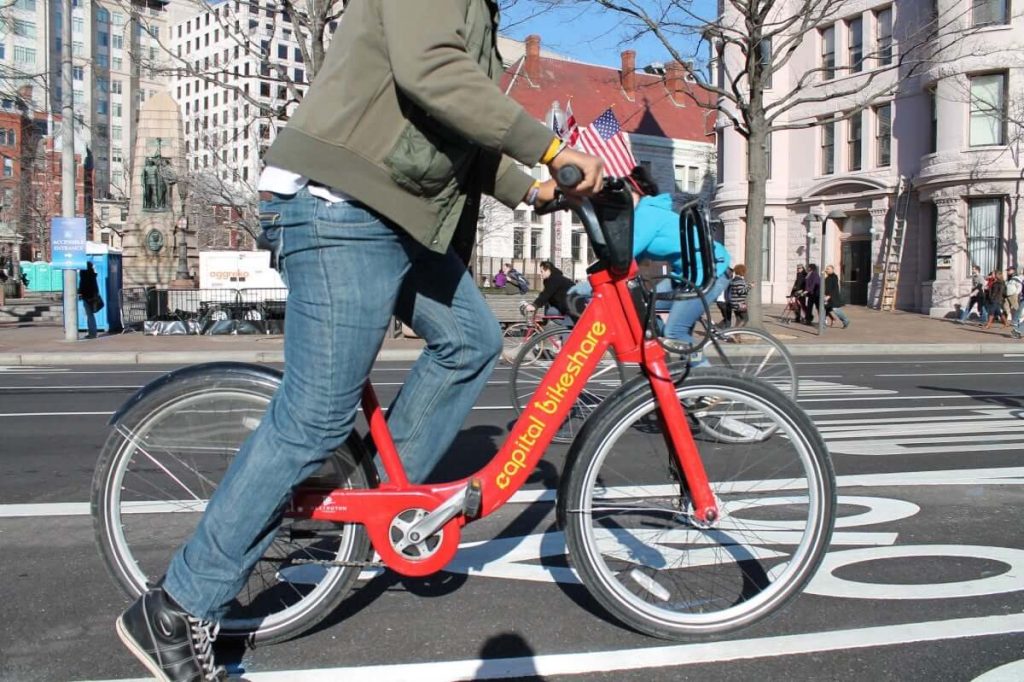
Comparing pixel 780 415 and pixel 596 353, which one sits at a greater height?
pixel 596 353

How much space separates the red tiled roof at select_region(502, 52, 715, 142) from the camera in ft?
230

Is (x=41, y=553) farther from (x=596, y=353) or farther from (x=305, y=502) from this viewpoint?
(x=596, y=353)

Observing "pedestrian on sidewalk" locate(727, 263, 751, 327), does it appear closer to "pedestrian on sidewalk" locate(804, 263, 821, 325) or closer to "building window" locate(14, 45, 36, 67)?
"pedestrian on sidewalk" locate(804, 263, 821, 325)

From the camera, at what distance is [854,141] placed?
3753 cm

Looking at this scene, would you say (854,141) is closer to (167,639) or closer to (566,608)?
(566,608)

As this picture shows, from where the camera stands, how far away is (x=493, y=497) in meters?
2.76

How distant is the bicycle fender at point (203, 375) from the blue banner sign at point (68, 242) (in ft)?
60.5

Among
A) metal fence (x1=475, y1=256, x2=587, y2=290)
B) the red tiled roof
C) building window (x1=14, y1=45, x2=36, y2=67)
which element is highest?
building window (x1=14, y1=45, x2=36, y2=67)

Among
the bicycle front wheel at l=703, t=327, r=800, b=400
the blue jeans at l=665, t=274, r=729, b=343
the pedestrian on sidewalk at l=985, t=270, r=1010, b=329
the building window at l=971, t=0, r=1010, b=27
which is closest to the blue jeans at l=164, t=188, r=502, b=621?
the blue jeans at l=665, t=274, r=729, b=343

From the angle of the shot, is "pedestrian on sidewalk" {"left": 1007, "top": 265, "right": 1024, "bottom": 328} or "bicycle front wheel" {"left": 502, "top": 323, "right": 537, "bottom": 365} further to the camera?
"pedestrian on sidewalk" {"left": 1007, "top": 265, "right": 1024, "bottom": 328}

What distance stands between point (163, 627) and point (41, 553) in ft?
5.50

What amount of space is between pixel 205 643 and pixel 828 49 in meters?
40.1

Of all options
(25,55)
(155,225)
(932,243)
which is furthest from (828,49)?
(25,55)

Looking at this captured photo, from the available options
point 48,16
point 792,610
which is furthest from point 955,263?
point 792,610
